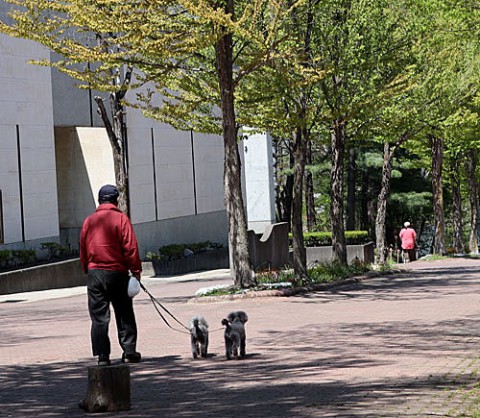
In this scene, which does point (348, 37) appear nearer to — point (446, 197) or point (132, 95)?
point (132, 95)

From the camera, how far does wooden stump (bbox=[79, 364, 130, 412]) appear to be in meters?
9.30

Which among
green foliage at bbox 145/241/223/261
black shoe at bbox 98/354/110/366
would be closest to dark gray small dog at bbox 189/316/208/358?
black shoe at bbox 98/354/110/366

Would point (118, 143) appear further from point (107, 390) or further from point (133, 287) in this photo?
→ point (107, 390)

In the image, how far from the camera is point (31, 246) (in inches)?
1407

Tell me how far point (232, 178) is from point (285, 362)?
1130cm

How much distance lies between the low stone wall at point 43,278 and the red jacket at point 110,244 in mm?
19175

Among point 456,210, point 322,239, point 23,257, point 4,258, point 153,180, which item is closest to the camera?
point 4,258

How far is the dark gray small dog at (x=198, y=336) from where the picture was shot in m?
12.7

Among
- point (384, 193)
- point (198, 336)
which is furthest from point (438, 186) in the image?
point (198, 336)

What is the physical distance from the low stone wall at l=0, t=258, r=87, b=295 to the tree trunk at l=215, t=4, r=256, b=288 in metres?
9.04

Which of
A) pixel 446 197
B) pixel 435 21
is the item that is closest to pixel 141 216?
pixel 435 21

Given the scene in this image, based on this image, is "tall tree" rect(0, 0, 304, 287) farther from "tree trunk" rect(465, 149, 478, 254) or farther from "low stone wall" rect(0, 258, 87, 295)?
"tree trunk" rect(465, 149, 478, 254)

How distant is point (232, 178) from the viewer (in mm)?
23422

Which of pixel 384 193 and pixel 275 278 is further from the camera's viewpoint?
pixel 384 193
